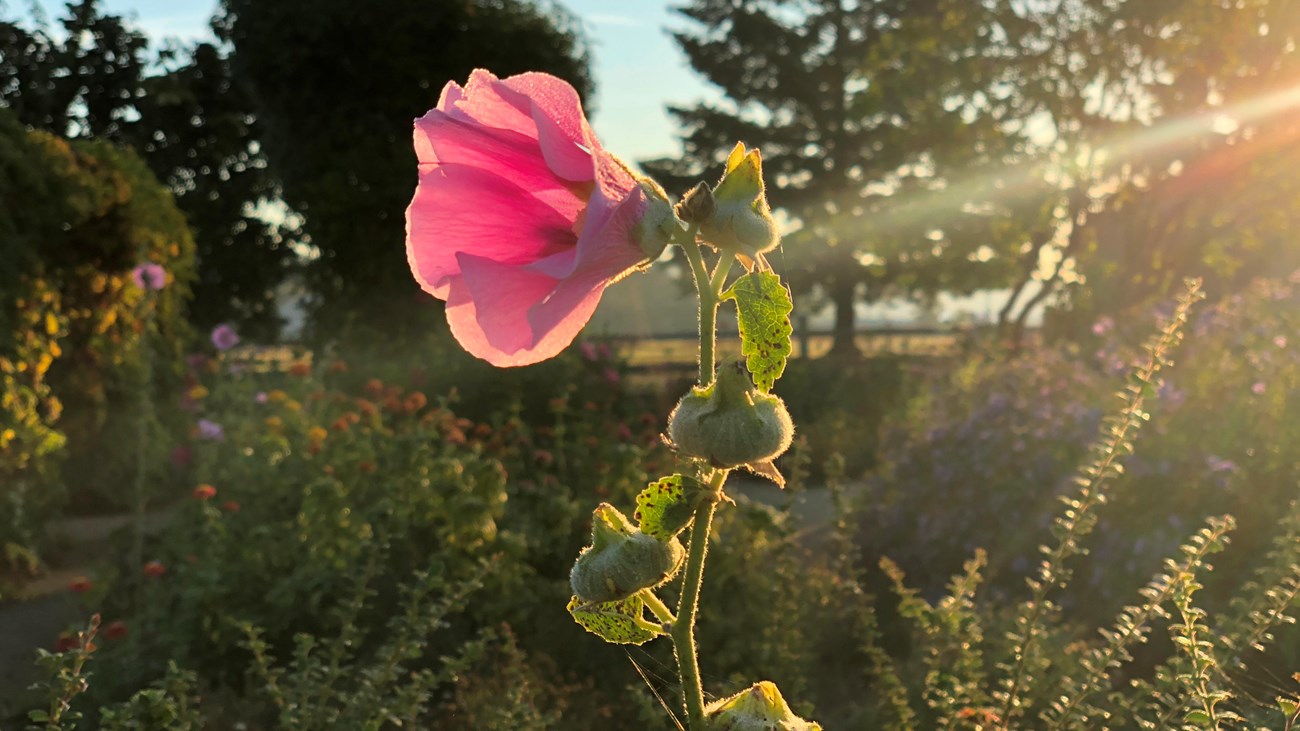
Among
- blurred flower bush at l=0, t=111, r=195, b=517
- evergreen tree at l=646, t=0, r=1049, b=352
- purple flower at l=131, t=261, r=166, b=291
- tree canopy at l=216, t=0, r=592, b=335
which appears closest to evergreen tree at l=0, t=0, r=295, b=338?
tree canopy at l=216, t=0, r=592, b=335

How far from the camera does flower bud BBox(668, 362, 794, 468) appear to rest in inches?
26.7

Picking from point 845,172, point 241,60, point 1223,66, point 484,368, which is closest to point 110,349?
point 484,368

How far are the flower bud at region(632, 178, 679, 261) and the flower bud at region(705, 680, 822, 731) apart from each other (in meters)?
0.32

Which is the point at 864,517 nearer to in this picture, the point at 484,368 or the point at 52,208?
the point at 484,368

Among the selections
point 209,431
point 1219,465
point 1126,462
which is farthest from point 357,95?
point 1219,465

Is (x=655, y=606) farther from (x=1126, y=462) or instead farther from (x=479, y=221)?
(x=1126, y=462)

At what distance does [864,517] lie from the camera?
5.27 metres

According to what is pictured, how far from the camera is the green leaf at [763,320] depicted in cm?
72

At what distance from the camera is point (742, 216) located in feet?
2.31

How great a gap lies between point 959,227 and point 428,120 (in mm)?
21772

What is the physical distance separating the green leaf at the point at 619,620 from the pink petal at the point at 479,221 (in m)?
0.27

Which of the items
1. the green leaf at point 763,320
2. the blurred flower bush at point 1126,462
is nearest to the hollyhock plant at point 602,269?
the green leaf at point 763,320

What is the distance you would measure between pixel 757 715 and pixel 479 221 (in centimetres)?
41

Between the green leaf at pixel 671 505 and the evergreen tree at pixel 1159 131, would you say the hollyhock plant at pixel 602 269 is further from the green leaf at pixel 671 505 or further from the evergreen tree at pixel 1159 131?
the evergreen tree at pixel 1159 131
